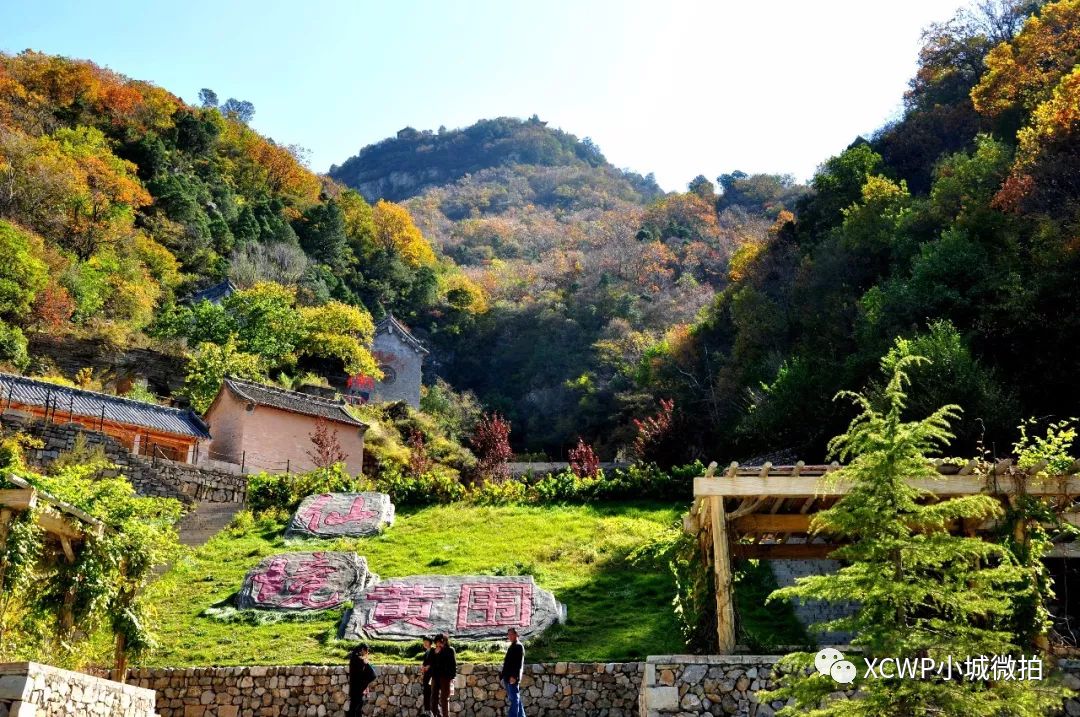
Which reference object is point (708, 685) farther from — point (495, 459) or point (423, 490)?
point (495, 459)

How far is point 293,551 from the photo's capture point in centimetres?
2028

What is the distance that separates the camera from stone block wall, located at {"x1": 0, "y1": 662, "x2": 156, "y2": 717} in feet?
29.7

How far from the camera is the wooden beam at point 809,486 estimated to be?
11.3 metres

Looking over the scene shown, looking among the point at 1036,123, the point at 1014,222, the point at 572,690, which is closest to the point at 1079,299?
the point at 1014,222

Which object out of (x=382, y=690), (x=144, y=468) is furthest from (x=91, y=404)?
(x=382, y=690)

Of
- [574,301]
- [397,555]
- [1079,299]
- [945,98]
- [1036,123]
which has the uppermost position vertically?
[945,98]

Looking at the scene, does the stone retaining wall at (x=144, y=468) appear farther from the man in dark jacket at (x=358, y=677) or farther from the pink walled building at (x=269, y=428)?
the man in dark jacket at (x=358, y=677)

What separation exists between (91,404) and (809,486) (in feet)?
74.2

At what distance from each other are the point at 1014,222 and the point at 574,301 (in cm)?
3002

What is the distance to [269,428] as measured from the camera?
3117 centimetres

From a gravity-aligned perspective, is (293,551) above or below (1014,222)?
below

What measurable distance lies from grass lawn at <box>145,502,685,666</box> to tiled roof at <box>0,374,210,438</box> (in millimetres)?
7937

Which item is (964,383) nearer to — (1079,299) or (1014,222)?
(1079,299)

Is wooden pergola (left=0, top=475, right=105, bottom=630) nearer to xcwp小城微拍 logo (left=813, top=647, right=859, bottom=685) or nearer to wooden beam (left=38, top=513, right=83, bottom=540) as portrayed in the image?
wooden beam (left=38, top=513, right=83, bottom=540)
